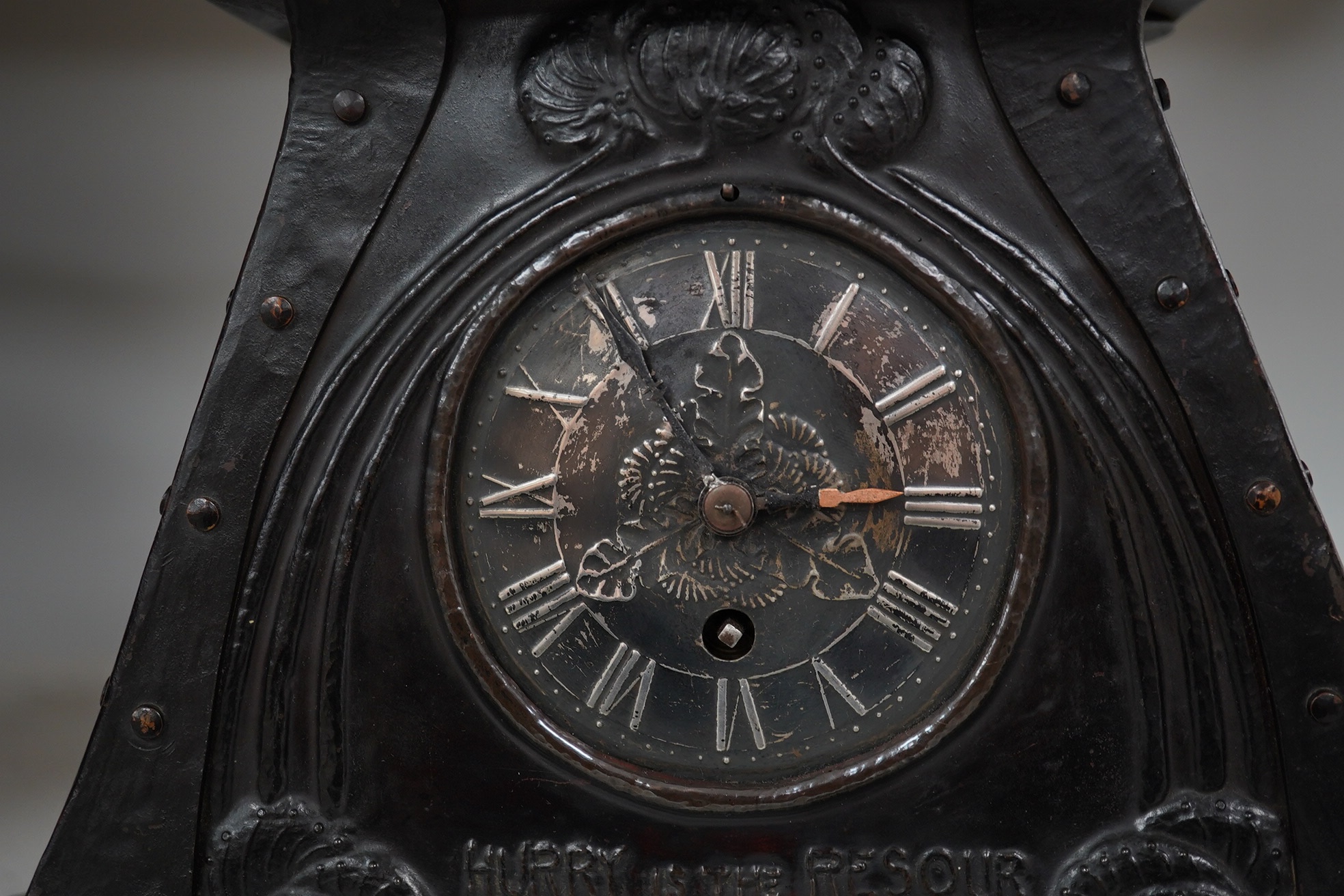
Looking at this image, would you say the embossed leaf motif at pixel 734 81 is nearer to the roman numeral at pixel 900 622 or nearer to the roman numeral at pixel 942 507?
the roman numeral at pixel 942 507

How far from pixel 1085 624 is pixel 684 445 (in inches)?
24.7

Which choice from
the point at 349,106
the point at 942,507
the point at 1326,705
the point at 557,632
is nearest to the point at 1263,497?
the point at 1326,705

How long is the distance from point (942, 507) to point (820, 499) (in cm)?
18

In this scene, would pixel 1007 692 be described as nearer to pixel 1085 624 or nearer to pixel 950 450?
pixel 1085 624

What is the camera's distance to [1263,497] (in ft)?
6.25

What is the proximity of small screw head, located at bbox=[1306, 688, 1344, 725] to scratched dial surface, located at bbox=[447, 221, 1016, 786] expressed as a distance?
45 centimetres

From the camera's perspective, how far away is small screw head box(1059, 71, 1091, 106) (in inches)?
75.8

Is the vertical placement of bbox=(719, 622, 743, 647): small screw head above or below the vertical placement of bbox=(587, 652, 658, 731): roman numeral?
above

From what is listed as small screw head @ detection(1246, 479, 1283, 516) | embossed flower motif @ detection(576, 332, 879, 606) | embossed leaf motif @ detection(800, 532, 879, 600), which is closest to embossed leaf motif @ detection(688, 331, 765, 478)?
embossed flower motif @ detection(576, 332, 879, 606)

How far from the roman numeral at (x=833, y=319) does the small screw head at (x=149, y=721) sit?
1086 millimetres

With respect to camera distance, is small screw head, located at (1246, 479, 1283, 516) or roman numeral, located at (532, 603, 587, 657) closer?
small screw head, located at (1246, 479, 1283, 516)

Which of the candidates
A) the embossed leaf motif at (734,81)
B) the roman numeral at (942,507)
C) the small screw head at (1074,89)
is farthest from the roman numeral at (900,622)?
the small screw head at (1074,89)

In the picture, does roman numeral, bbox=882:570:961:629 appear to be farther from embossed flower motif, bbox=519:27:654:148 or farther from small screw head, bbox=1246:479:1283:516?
embossed flower motif, bbox=519:27:654:148

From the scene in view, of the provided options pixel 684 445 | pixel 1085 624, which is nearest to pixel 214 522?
pixel 684 445
